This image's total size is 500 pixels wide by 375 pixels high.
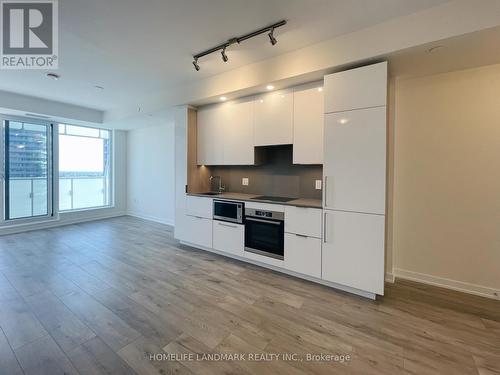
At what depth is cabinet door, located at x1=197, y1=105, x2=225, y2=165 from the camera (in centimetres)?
387

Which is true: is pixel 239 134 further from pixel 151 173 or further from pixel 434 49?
pixel 151 173

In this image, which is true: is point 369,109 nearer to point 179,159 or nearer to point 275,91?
point 275,91

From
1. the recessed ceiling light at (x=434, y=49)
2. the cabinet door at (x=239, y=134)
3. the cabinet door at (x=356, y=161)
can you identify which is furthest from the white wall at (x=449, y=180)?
the cabinet door at (x=239, y=134)

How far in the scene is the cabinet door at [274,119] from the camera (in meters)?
3.13

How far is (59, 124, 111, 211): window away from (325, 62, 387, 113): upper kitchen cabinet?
6503 millimetres

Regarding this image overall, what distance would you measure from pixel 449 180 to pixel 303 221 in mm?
1747

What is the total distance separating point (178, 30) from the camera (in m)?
2.41

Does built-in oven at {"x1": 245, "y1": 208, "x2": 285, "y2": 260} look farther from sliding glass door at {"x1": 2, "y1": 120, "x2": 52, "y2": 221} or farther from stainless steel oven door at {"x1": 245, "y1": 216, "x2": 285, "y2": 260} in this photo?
sliding glass door at {"x1": 2, "y1": 120, "x2": 52, "y2": 221}

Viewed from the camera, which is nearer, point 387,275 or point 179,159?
point 387,275

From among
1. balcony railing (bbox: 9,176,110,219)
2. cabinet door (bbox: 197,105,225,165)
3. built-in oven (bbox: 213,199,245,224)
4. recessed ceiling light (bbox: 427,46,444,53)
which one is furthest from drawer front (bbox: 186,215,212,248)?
balcony railing (bbox: 9,176,110,219)

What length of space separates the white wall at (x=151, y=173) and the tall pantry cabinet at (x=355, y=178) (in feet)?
13.8

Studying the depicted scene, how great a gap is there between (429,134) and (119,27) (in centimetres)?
366

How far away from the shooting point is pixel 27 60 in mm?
3047

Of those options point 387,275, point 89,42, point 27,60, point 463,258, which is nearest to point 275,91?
point 89,42
